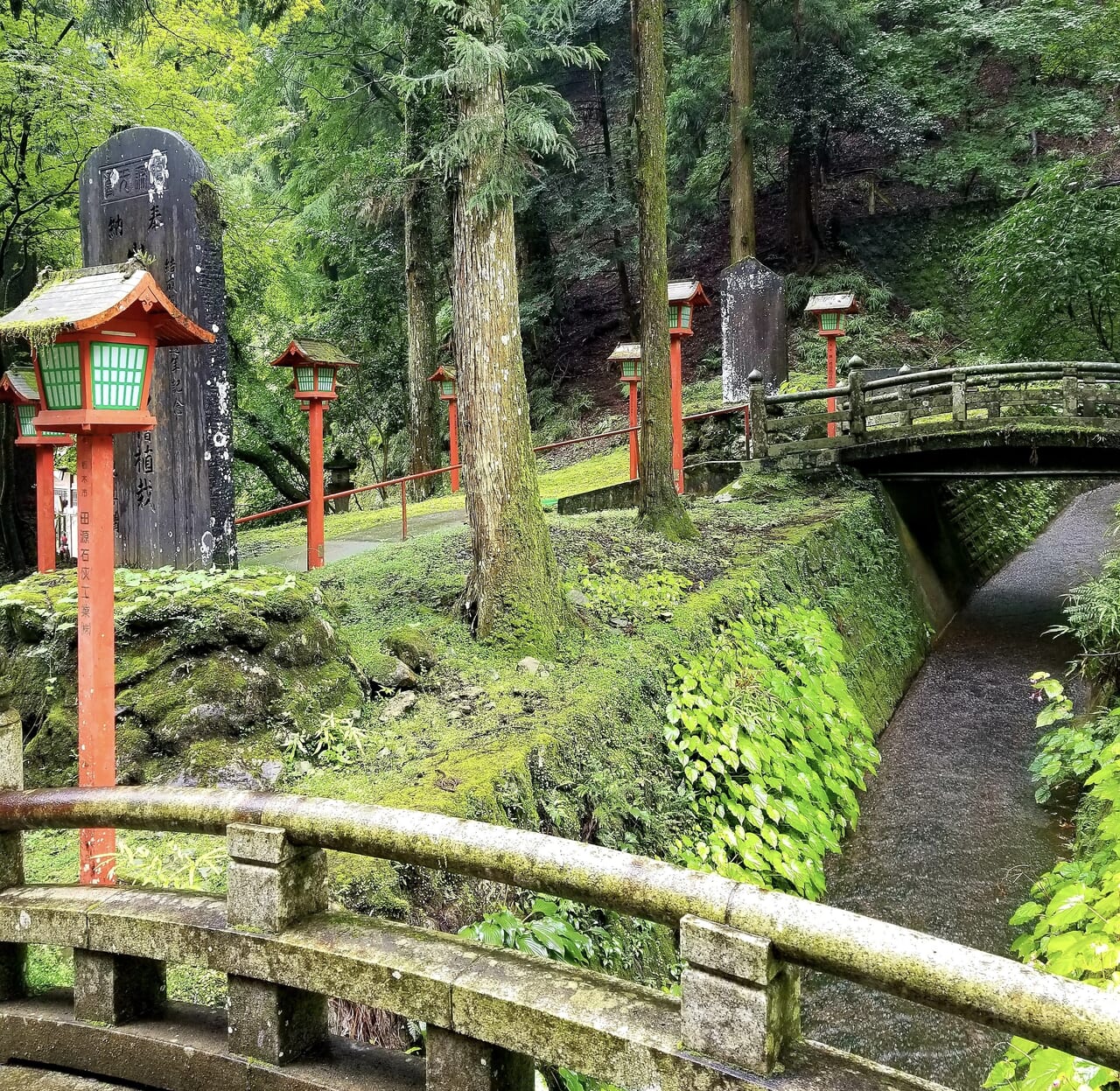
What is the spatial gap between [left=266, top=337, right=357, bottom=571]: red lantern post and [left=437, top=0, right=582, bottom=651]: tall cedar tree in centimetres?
211

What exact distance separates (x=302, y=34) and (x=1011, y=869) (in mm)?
17599

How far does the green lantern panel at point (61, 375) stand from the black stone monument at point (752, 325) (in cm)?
1521

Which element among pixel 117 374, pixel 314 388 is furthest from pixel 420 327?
pixel 117 374

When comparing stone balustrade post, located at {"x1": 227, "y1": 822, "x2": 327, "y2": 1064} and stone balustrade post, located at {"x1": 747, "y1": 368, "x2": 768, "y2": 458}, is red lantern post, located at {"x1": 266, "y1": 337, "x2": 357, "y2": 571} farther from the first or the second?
stone balustrade post, located at {"x1": 747, "y1": 368, "x2": 768, "y2": 458}

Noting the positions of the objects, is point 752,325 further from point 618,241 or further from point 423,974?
point 423,974

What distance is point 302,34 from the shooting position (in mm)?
16812

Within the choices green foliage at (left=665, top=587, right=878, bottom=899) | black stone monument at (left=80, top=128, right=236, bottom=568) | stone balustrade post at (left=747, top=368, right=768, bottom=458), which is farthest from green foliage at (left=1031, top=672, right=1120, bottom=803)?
stone balustrade post at (left=747, top=368, right=768, bottom=458)

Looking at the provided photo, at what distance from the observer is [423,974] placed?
282 cm

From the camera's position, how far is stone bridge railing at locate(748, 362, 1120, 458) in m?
13.1

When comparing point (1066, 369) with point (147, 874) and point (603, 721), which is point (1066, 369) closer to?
point (603, 721)

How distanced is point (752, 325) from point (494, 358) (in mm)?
11583

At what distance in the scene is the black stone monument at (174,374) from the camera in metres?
6.79

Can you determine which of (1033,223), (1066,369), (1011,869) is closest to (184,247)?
(1011,869)

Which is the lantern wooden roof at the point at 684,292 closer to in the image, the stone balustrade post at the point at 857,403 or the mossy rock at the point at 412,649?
the stone balustrade post at the point at 857,403
